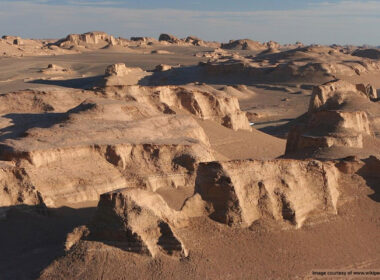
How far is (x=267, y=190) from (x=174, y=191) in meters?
4.95

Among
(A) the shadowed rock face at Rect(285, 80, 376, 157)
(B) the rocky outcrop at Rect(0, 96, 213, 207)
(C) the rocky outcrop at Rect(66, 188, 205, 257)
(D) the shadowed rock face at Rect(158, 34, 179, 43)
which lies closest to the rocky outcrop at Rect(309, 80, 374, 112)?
(A) the shadowed rock face at Rect(285, 80, 376, 157)

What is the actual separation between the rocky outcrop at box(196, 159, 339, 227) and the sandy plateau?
0.03 m

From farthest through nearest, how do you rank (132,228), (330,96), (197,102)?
(330,96) < (197,102) < (132,228)

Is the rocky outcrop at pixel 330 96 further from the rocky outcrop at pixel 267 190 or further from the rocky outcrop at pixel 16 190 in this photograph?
the rocky outcrop at pixel 16 190

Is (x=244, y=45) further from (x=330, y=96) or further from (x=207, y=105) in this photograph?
(x=207, y=105)

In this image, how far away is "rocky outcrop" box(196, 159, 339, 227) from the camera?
1177 cm

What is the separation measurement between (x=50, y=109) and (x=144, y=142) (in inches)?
331

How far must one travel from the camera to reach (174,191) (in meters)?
16.8

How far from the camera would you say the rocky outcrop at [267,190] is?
11773 millimetres

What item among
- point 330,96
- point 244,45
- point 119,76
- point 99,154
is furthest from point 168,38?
point 99,154

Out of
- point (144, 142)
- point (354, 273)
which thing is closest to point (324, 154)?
point (144, 142)

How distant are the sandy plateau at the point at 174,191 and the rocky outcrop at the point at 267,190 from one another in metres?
0.03

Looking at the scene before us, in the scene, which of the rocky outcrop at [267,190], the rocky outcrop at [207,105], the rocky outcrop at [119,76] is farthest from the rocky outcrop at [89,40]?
the rocky outcrop at [267,190]

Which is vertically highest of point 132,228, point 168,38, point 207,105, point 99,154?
point 132,228
